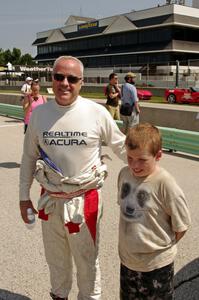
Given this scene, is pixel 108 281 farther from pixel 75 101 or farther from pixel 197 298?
pixel 75 101

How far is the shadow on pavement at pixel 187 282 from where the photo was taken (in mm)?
3267

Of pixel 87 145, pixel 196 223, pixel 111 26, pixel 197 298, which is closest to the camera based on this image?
pixel 87 145

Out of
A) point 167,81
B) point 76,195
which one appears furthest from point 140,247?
point 167,81

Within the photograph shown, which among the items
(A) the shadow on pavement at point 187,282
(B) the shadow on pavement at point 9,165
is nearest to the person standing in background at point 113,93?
(B) the shadow on pavement at point 9,165

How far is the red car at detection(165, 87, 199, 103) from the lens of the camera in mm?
23888

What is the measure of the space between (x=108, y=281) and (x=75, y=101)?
1.82 m

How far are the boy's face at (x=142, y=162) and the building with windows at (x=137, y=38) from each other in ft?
165

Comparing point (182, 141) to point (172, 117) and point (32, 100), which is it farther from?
point (32, 100)

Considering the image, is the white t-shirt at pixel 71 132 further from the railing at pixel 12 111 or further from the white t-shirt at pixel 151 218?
the railing at pixel 12 111

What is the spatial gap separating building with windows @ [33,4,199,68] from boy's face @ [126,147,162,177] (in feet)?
165

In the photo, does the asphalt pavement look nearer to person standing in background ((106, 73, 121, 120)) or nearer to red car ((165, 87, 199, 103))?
person standing in background ((106, 73, 121, 120))

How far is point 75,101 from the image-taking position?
8.61ft

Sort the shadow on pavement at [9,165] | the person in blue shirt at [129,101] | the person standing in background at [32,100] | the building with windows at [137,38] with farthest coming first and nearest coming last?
the building with windows at [137,38] → the person in blue shirt at [129,101] → the shadow on pavement at [9,165] → the person standing in background at [32,100]

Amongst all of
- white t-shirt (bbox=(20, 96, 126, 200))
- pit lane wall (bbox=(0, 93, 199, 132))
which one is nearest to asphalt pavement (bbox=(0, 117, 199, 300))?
white t-shirt (bbox=(20, 96, 126, 200))
